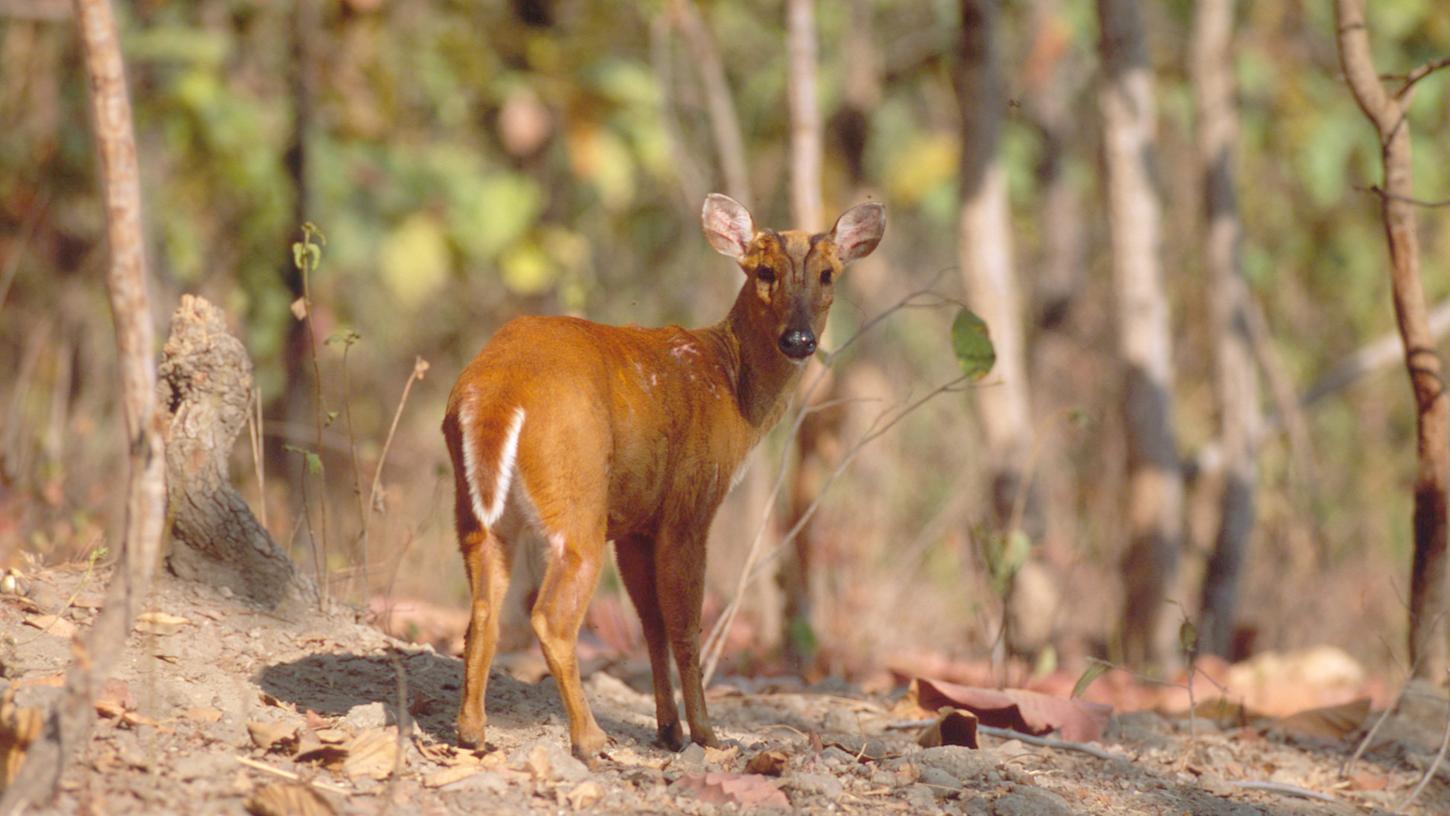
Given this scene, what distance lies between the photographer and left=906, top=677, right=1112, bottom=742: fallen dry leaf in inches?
242

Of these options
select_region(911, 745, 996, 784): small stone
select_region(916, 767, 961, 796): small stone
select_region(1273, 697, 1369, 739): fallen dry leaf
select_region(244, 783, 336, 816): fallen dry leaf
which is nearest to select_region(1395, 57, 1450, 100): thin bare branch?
select_region(1273, 697, 1369, 739): fallen dry leaf

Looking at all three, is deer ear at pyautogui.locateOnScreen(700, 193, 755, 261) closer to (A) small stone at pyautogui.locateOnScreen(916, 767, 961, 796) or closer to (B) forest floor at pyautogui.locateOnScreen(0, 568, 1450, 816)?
(B) forest floor at pyautogui.locateOnScreen(0, 568, 1450, 816)

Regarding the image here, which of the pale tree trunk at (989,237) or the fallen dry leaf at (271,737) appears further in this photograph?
the pale tree trunk at (989,237)

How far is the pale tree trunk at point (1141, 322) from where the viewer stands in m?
9.97

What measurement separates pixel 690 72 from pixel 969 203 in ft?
25.5

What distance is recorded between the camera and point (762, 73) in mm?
16906

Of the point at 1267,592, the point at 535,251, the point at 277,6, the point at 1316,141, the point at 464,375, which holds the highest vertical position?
the point at 277,6

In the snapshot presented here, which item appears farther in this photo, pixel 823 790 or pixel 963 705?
pixel 963 705

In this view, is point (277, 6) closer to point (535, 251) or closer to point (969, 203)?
point (535, 251)

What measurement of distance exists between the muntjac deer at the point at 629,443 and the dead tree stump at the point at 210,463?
1.15 meters

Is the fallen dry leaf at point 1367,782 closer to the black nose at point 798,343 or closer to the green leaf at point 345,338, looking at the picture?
the black nose at point 798,343

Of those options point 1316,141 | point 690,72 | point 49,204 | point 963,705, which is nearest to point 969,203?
point 963,705

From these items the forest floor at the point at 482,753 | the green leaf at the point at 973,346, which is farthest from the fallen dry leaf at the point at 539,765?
the green leaf at the point at 973,346

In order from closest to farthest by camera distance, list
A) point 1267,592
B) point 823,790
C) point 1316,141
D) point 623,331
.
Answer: point 823,790 → point 623,331 → point 1267,592 → point 1316,141
